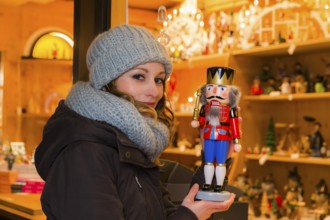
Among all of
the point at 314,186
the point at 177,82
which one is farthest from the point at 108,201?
the point at 177,82

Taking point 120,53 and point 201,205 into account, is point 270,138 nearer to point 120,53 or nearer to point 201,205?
point 201,205

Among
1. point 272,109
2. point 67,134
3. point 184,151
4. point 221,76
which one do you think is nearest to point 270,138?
point 272,109

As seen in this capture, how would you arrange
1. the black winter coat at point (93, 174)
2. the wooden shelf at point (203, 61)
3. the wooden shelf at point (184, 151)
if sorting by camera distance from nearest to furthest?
1. the black winter coat at point (93, 174)
2. the wooden shelf at point (203, 61)
3. the wooden shelf at point (184, 151)

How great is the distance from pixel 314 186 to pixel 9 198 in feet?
7.42

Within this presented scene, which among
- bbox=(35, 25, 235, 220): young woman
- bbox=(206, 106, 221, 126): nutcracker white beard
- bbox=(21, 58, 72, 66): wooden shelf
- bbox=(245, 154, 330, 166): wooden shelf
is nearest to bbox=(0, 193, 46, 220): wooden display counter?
bbox=(35, 25, 235, 220): young woman

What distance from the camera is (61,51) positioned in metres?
6.29

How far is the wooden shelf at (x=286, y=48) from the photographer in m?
3.69

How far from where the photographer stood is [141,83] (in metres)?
1.51

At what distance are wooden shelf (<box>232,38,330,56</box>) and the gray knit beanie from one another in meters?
2.33

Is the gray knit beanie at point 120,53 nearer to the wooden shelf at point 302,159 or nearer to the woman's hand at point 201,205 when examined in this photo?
the woman's hand at point 201,205

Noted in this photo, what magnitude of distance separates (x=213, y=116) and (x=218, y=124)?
3cm

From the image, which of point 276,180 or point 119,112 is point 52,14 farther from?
point 119,112

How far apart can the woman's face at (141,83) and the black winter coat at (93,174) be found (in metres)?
0.13

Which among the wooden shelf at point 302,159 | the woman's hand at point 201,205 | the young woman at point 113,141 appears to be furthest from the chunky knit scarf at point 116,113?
the wooden shelf at point 302,159
